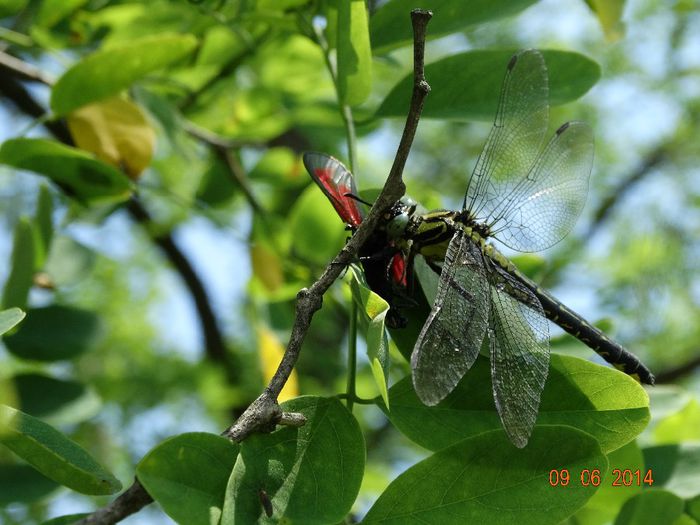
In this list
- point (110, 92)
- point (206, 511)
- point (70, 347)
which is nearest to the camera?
point (206, 511)

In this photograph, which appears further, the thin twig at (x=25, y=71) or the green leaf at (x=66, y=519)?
the thin twig at (x=25, y=71)

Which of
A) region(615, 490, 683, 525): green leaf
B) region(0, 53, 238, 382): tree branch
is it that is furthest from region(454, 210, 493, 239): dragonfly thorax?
region(0, 53, 238, 382): tree branch

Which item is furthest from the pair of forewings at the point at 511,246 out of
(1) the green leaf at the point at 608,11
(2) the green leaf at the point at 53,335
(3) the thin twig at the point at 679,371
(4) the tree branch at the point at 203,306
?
(4) the tree branch at the point at 203,306

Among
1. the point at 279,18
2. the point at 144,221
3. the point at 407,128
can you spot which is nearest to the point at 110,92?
the point at 279,18

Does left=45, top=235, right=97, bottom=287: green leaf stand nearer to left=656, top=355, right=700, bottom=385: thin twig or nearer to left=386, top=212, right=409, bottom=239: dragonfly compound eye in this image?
left=386, top=212, right=409, bottom=239: dragonfly compound eye

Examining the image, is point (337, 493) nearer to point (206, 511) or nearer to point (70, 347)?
point (206, 511)

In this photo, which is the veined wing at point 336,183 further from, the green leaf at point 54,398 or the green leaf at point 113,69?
the green leaf at point 54,398
